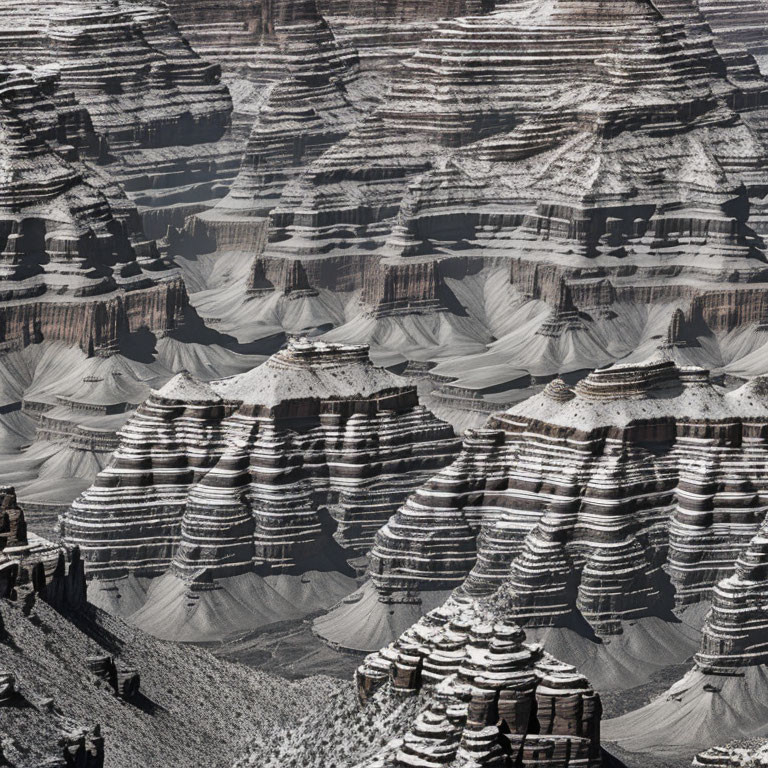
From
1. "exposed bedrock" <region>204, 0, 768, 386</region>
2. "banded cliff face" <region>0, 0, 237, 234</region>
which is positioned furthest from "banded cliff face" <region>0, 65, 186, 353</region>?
"banded cliff face" <region>0, 0, 237, 234</region>

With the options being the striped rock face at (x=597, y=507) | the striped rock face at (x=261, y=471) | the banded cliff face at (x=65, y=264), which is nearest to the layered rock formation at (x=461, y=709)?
the striped rock face at (x=597, y=507)

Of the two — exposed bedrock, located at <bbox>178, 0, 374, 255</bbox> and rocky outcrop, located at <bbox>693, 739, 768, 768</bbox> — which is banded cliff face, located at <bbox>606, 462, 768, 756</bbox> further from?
exposed bedrock, located at <bbox>178, 0, 374, 255</bbox>

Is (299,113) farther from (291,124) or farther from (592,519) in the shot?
(592,519)

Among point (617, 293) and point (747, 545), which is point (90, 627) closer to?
point (747, 545)

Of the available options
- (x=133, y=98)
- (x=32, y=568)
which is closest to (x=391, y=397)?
(x=32, y=568)

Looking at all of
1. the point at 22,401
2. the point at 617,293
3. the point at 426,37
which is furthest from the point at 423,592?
the point at 426,37
